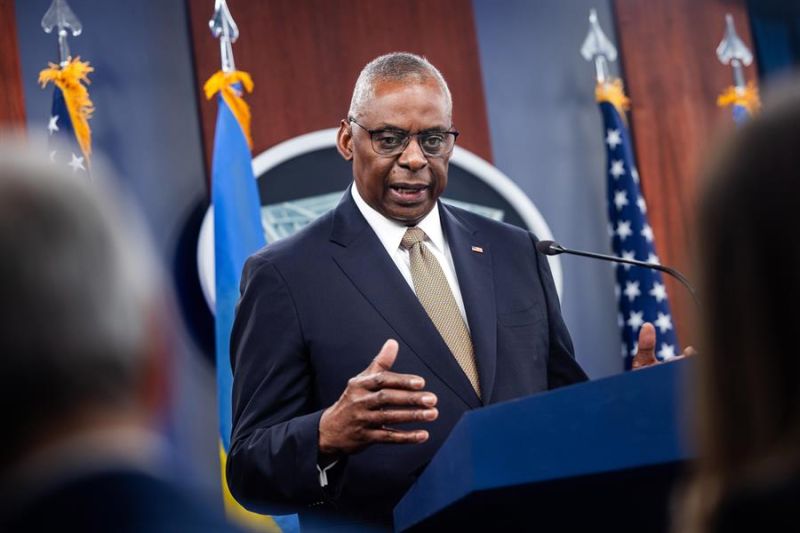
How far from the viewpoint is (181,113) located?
217 inches

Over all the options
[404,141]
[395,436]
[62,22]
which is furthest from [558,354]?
[62,22]

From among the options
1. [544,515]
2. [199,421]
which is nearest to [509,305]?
[544,515]

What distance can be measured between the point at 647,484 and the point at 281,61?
439 cm

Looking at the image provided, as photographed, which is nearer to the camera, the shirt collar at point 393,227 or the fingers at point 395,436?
the fingers at point 395,436

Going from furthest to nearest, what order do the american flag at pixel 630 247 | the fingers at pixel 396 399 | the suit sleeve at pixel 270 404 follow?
the american flag at pixel 630 247, the suit sleeve at pixel 270 404, the fingers at pixel 396 399

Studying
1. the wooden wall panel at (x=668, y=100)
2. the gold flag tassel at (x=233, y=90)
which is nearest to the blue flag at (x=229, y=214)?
the gold flag tassel at (x=233, y=90)

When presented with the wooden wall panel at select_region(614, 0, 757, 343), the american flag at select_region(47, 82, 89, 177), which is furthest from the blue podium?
the wooden wall panel at select_region(614, 0, 757, 343)

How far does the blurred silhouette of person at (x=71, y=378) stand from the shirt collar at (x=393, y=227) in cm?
214

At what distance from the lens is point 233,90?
5137mm

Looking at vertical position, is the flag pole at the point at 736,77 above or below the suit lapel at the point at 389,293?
above

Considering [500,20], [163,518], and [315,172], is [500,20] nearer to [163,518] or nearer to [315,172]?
[315,172]

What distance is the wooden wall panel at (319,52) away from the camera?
18.5 ft

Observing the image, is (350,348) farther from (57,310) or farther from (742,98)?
(742,98)

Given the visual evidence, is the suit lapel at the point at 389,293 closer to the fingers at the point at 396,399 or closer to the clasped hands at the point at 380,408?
the clasped hands at the point at 380,408
